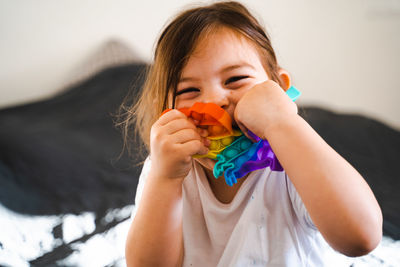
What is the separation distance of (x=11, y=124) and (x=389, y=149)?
5.89ft

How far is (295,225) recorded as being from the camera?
651 millimetres

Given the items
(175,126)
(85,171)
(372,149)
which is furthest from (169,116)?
(372,149)

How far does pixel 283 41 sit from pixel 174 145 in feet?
6.73

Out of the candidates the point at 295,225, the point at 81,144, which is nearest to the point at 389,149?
the point at 295,225

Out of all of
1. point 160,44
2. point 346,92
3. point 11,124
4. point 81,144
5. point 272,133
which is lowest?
Result: point 346,92

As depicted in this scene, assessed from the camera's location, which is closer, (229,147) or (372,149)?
(229,147)

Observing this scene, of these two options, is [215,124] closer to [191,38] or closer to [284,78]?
[191,38]

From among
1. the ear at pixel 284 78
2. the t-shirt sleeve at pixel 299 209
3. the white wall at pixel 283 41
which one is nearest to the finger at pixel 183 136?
the t-shirt sleeve at pixel 299 209

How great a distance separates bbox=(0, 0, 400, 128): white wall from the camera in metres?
2.04

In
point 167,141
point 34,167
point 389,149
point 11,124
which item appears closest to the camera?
point 167,141

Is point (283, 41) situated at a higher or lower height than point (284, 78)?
lower

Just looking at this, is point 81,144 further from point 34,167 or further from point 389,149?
point 389,149

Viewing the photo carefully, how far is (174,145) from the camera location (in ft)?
1.85

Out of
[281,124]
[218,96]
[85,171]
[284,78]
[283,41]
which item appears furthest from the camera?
[283,41]
